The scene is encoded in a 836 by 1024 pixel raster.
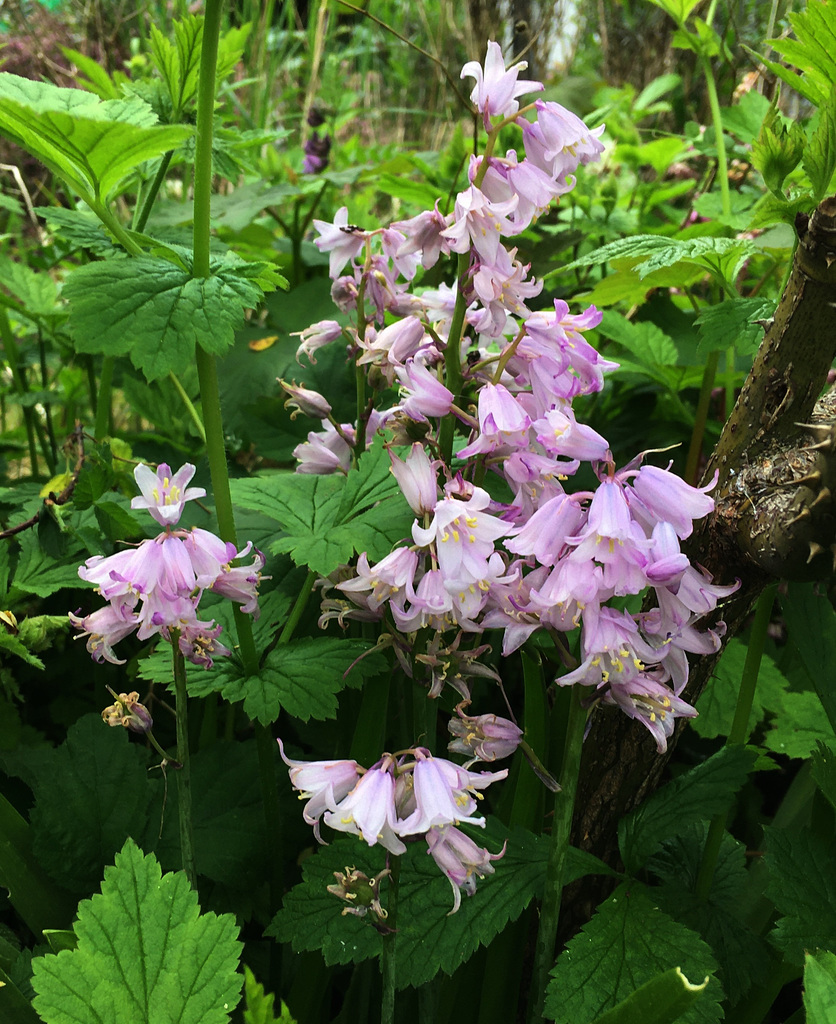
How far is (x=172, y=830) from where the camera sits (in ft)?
3.68

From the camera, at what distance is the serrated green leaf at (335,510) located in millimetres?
932

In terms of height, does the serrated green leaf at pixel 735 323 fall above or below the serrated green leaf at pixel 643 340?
above

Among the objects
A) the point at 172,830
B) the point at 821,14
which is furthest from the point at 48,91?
the point at 172,830

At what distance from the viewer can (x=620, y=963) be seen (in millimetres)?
819

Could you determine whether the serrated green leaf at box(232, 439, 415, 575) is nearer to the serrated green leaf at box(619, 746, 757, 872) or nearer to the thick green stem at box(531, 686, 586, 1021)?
the thick green stem at box(531, 686, 586, 1021)

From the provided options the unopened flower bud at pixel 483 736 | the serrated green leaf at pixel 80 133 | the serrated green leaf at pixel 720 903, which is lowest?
the serrated green leaf at pixel 720 903

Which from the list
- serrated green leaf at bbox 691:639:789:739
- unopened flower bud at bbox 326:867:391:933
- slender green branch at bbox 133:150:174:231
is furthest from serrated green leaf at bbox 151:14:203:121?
serrated green leaf at bbox 691:639:789:739

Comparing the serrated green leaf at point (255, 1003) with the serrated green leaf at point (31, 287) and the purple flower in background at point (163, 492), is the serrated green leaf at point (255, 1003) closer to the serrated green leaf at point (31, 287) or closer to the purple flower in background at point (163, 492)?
the purple flower in background at point (163, 492)

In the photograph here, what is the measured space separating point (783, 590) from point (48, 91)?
100 centimetres

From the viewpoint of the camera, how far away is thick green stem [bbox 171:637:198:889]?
2.80 feet

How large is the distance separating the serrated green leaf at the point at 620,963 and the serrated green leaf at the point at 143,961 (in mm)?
316

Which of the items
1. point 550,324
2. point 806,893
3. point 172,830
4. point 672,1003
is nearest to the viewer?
point 672,1003

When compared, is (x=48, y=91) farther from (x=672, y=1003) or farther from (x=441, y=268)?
(x=441, y=268)

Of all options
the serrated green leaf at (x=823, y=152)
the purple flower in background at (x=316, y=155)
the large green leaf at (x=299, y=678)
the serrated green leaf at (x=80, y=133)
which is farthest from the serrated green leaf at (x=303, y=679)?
the purple flower in background at (x=316, y=155)
